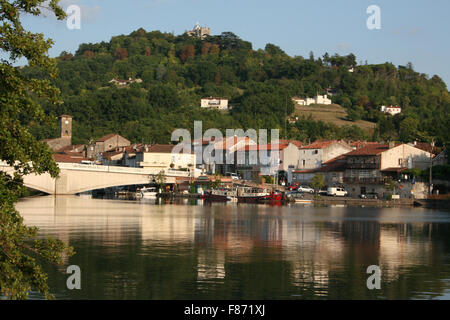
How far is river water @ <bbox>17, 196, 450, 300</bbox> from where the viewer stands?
23078 millimetres

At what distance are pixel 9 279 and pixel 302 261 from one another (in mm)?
16661

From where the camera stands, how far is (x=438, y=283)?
25219mm

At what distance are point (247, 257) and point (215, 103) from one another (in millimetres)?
159750

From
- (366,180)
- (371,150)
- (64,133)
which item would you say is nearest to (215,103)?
→ (64,133)

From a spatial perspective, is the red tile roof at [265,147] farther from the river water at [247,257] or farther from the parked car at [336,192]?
the river water at [247,257]

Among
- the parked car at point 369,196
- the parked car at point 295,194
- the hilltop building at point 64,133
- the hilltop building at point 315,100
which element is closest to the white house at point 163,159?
the hilltop building at point 64,133

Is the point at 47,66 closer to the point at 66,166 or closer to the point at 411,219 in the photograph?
the point at 411,219

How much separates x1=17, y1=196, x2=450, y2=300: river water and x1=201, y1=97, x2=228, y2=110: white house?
439ft

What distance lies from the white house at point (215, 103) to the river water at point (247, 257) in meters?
134

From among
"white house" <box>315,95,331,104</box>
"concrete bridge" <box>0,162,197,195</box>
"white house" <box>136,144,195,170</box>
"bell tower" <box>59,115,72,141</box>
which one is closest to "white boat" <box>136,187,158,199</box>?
"concrete bridge" <box>0,162,197,195</box>

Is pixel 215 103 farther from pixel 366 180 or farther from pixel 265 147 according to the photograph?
pixel 366 180

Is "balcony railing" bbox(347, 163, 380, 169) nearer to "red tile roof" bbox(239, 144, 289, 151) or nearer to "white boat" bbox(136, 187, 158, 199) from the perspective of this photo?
"red tile roof" bbox(239, 144, 289, 151)
